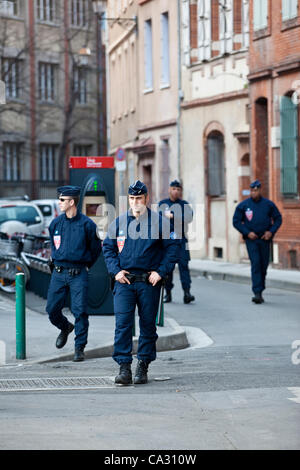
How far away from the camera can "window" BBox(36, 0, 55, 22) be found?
50188 millimetres

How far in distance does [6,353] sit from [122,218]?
9.21ft

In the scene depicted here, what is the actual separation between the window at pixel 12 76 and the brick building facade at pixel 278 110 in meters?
22.1

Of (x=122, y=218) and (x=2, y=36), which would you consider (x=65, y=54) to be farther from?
(x=122, y=218)

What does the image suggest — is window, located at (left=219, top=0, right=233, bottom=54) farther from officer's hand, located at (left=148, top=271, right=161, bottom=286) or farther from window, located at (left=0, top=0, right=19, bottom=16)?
officer's hand, located at (left=148, top=271, right=161, bottom=286)

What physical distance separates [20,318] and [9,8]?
3795cm

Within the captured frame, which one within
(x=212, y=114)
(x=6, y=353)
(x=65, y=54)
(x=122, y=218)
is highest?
(x=65, y=54)

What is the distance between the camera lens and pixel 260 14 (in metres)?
27.3

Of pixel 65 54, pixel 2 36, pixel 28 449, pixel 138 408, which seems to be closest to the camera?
pixel 28 449

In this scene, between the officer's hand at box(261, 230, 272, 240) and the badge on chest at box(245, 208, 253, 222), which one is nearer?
the officer's hand at box(261, 230, 272, 240)

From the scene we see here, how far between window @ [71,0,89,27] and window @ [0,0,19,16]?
3.22m

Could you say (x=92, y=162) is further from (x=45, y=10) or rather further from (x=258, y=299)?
(x=45, y=10)

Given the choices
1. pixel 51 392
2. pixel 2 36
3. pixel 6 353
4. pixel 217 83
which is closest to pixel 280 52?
pixel 217 83

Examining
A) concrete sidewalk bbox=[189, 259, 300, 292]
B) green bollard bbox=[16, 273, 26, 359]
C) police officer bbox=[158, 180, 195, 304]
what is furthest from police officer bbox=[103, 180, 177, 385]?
concrete sidewalk bbox=[189, 259, 300, 292]

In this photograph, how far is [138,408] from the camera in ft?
29.0
